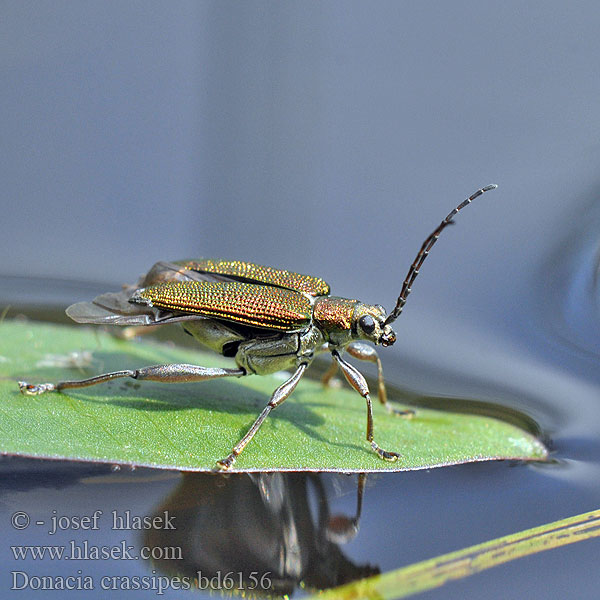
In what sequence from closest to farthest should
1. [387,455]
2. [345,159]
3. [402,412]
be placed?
[387,455] → [402,412] → [345,159]

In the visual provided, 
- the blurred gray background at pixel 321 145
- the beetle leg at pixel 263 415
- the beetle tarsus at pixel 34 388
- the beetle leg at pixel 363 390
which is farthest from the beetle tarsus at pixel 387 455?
the beetle tarsus at pixel 34 388

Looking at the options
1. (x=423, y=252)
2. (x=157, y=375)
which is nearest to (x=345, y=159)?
(x=423, y=252)

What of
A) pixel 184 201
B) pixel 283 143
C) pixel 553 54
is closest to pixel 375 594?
pixel 184 201

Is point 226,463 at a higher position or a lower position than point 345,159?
lower

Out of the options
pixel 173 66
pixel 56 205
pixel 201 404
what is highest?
pixel 173 66

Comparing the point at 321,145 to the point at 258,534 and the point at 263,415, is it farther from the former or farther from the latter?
the point at 258,534

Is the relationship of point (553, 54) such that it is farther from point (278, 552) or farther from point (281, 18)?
point (278, 552)
